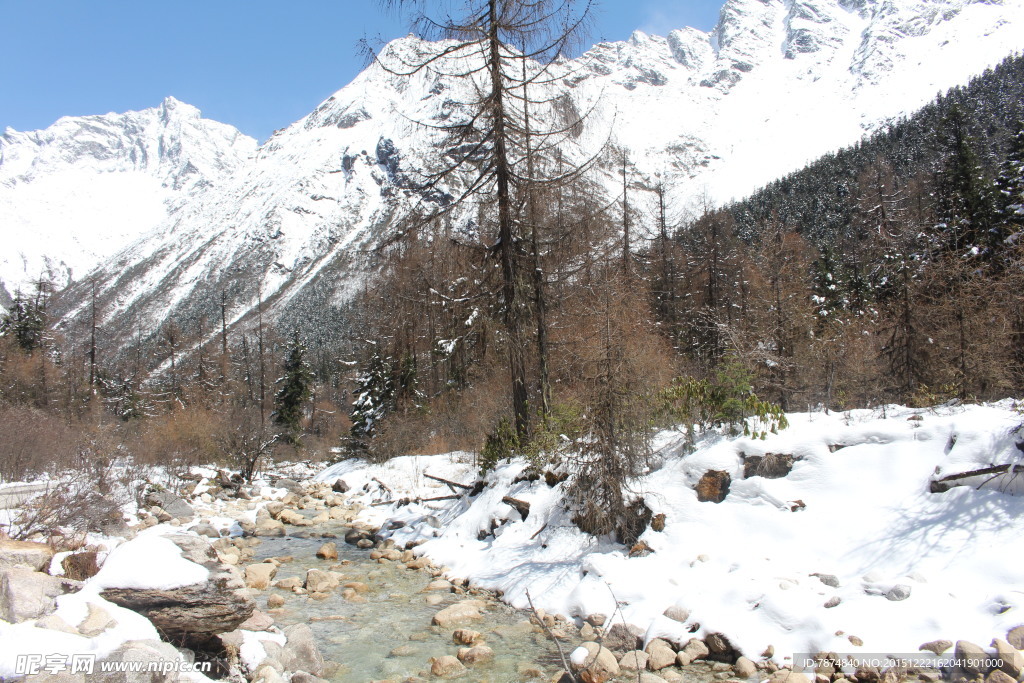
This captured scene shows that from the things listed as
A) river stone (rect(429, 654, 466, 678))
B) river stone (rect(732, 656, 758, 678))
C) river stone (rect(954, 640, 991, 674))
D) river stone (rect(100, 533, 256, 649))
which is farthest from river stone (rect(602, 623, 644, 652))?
river stone (rect(100, 533, 256, 649))

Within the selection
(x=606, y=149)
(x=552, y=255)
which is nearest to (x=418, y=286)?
(x=552, y=255)

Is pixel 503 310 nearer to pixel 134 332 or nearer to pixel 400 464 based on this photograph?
pixel 400 464

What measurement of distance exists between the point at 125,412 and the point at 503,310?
30638mm

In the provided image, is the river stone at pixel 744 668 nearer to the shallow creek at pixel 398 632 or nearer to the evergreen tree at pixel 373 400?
the shallow creek at pixel 398 632

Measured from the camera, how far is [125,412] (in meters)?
32.1

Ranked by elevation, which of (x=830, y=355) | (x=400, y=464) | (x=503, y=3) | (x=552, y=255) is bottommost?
(x=400, y=464)

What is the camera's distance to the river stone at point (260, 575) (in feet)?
28.9

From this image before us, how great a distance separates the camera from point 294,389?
34.2m

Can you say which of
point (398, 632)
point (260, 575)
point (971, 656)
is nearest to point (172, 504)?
point (260, 575)

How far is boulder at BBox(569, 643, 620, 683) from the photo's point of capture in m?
5.15

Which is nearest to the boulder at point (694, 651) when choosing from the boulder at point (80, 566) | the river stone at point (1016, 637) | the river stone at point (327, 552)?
the river stone at point (1016, 637)

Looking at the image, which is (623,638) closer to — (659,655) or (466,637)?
(659,655)

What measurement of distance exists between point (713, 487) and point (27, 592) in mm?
7235

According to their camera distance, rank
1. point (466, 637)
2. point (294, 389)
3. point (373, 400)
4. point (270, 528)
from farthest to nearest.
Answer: point (294, 389), point (373, 400), point (270, 528), point (466, 637)
